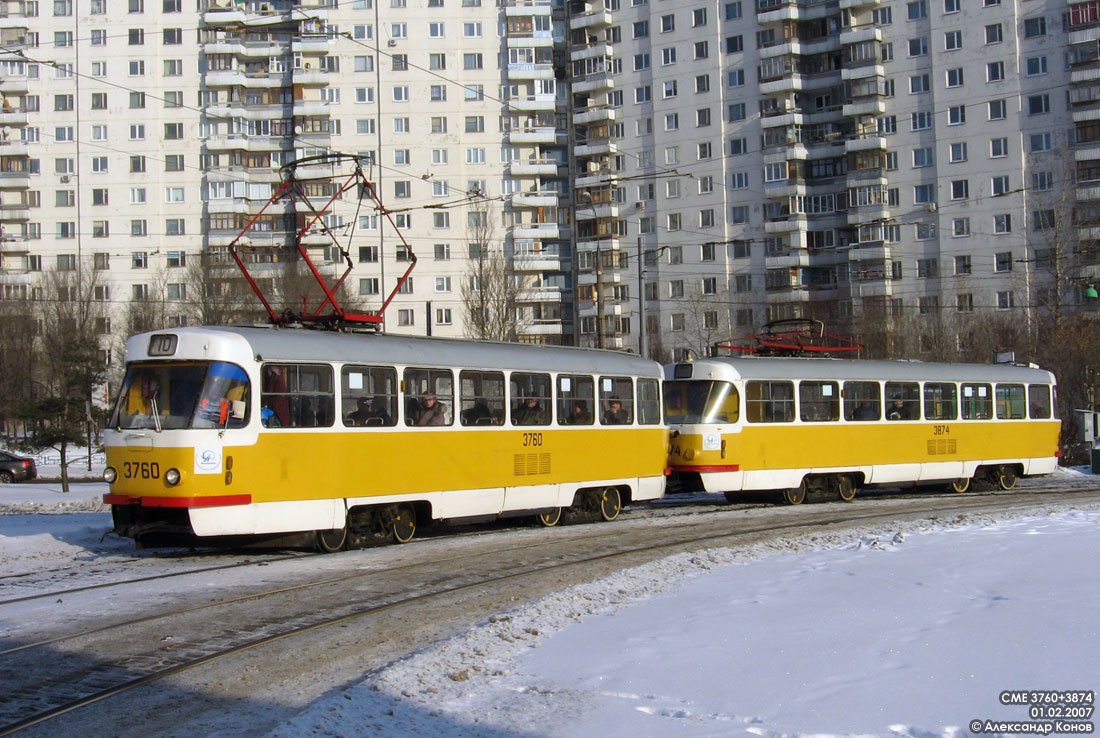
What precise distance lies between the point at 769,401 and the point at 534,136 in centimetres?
5850

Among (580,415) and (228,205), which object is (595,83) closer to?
(228,205)

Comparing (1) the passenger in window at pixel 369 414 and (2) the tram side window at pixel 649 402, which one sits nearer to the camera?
(1) the passenger in window at pixel 369 414

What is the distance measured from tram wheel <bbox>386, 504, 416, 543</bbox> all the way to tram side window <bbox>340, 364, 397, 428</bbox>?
133 centimetres

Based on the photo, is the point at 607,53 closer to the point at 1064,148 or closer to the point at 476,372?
the point at 1064,148

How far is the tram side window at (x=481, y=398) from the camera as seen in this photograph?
16547 millimetres

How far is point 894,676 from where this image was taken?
277 inches

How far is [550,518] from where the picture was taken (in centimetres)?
1869

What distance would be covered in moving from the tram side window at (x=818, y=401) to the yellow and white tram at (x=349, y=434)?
495 cm

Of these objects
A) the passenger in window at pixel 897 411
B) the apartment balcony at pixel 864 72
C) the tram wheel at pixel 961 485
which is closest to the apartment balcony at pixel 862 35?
the apartment balcony at pixel 864 72

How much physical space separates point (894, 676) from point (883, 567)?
5.11 meters

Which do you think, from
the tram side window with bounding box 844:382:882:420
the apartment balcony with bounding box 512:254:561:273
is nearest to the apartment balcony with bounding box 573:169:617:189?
the apartment balcony with bounding box 512:254:561:273

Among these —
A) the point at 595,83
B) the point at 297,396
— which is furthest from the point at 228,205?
the point at 297,396

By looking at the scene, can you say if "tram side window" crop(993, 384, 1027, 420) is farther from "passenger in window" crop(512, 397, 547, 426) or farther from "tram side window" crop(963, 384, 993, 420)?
"passenger in window" crop(512, 397, 547, 426)

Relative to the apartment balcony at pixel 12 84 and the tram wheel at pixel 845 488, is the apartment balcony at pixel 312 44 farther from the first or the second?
the tram wheel at pixel 845 488
